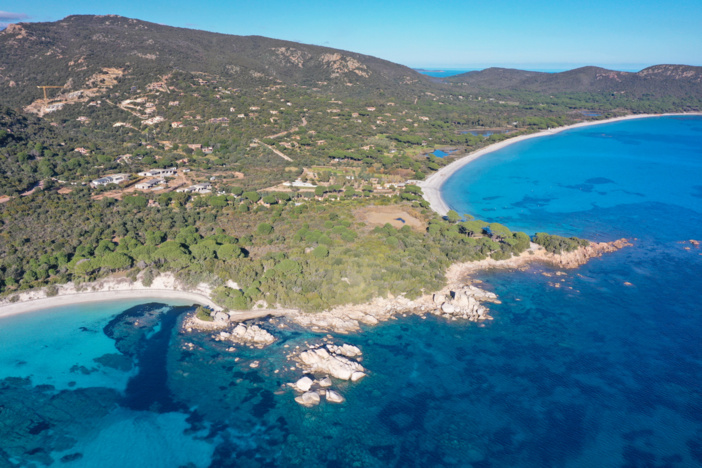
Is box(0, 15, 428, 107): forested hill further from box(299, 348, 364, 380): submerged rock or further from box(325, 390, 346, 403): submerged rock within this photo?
box(325, 390, 346, 403): submerged rock

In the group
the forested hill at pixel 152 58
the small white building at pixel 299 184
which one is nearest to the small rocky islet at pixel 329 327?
the small white building at pixel 299 184

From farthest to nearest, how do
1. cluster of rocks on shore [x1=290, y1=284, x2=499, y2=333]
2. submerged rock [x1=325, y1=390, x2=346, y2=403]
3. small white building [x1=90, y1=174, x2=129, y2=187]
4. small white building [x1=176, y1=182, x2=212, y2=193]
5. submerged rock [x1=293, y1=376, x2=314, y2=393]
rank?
small white building [x1=176, y1=182, x2=212, y2=193]
small white building [x1=90, y1=174, x2=129, y2=187]
cluster of rocks on shore [x1=290, y1=284, x2=499, y2=333]
submerged rock [x1=293, y1=376, x2=314, y2=393]
submerged rock [x1=325, y1=390, x2=346, y2=403]

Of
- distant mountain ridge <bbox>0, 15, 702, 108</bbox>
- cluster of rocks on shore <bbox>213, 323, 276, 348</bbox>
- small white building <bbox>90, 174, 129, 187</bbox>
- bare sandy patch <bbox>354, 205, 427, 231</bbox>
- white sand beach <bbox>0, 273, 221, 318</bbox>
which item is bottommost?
cluster of rocks on shore <bbox>213, 323, 276, 348</bbox>

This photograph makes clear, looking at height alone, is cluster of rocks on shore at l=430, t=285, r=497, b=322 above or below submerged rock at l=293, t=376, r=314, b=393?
above

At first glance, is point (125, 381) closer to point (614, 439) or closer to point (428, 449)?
point (428, 449)

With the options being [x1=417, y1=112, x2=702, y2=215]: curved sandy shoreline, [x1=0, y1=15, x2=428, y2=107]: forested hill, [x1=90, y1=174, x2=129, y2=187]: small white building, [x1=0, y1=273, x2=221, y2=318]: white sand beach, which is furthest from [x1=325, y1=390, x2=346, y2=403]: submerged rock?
[x1=0, y1=15, x2=428, y2=107]: forested hill

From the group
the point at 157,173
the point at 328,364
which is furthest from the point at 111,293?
the point at 157,173
